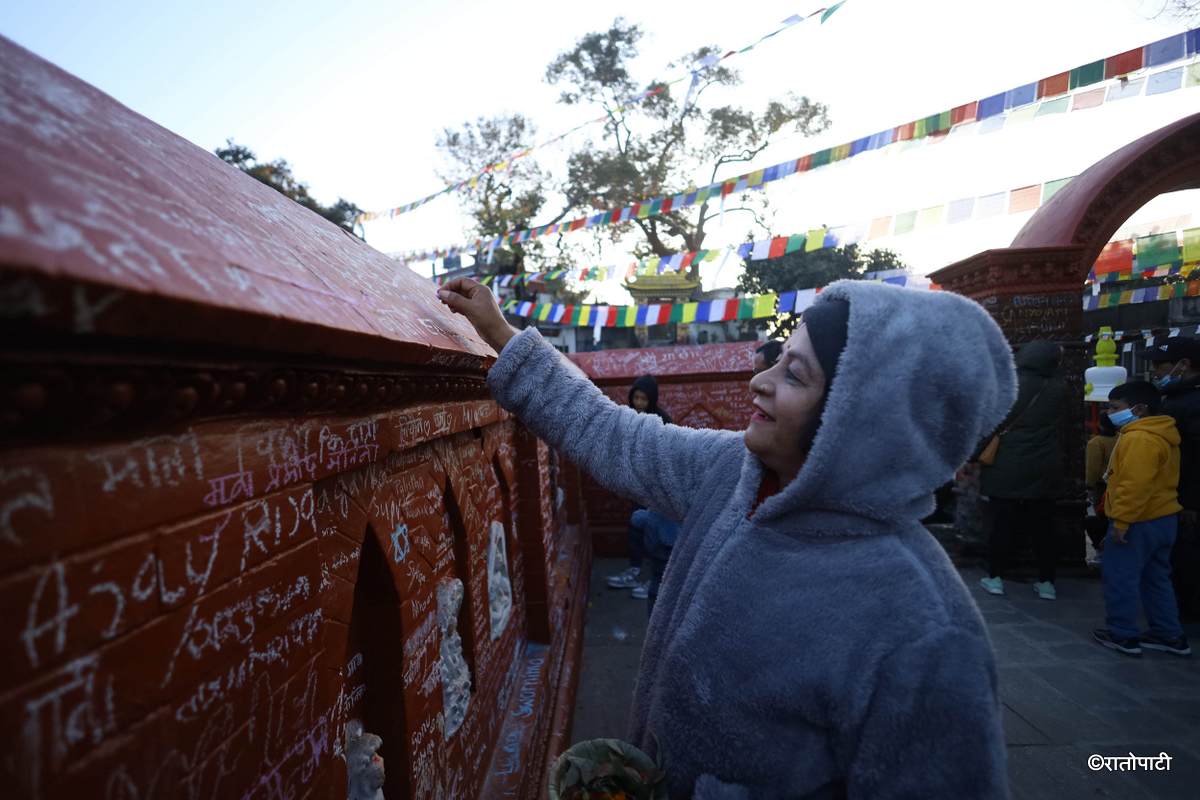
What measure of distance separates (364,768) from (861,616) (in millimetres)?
1083

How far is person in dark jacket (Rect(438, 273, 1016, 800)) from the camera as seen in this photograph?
1.16 metres

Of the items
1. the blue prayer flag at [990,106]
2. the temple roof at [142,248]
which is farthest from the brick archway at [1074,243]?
the temple roof at [142,248]

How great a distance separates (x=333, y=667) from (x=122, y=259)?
85 cm

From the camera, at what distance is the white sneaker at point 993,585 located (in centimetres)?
576

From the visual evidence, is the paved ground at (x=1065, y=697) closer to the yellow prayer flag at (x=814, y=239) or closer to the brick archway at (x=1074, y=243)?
the brick archway at (x=1074, y=243)

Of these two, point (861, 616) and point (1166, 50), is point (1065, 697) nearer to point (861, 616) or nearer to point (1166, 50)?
Result: point (861, 616)

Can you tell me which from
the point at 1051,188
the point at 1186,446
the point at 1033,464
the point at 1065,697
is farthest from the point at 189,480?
the point at 1051,188

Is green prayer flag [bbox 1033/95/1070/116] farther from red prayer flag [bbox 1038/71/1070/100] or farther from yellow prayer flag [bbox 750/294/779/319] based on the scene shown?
yellow prayer flag [bbox 750/294/779/319]

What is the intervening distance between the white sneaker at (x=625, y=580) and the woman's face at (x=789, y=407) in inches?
210

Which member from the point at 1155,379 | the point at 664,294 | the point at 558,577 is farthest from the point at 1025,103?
the point at 664,294

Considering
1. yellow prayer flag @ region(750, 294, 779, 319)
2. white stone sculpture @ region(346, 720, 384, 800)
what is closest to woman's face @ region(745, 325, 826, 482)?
white stone sculpture @ region(346, 720, 384, 800)

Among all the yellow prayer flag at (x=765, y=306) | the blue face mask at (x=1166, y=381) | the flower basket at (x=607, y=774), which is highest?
the yellow prayer flag at (x=765, y=306)

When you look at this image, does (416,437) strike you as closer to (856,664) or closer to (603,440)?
(603,440)

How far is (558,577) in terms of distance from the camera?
15.0ft
